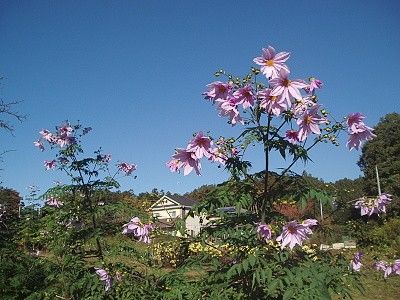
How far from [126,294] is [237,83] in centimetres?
174

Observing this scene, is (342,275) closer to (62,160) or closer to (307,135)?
(307,135)

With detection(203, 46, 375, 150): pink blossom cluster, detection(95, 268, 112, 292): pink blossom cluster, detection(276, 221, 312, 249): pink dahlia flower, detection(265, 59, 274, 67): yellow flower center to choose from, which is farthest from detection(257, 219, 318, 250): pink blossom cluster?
detection(95, 268, 112, 292): pink blossom cluster

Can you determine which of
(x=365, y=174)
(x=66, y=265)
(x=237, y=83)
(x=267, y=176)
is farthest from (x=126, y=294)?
(x=365, y=174)

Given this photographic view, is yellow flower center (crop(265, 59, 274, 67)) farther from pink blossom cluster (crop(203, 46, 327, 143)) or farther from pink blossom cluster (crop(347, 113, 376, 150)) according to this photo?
pink blossom cluster (crop(347, 113, 376, 150))

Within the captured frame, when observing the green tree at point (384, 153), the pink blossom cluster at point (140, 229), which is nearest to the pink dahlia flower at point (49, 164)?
the pink blossom cluster at point (140, 229)

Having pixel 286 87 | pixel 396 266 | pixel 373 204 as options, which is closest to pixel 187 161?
pixel 286 87

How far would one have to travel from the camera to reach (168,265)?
11.1 meters

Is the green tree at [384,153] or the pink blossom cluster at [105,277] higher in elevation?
the green tree at [384,153]

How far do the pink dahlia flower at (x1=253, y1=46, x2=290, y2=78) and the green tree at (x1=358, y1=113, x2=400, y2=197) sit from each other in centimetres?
3215

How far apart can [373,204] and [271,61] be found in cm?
116

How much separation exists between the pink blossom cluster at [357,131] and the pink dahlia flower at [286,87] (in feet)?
1.48

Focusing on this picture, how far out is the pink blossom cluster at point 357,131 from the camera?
2137 mm

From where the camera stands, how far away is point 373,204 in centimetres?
241

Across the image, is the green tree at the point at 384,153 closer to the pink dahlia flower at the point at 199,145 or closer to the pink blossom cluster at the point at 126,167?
the pink blossom cluster at the point at 126,167
